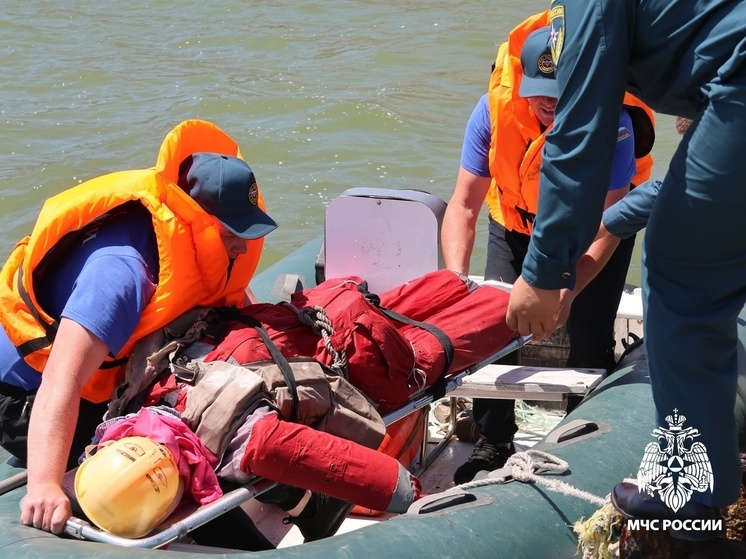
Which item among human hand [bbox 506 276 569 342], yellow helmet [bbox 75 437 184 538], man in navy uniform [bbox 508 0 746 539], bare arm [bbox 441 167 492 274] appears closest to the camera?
man in navy uniform [bbox 508 0 746 539]

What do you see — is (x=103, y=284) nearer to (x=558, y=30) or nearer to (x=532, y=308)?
(x=532, y=308)

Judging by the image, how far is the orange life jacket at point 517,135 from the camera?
315 centimetres

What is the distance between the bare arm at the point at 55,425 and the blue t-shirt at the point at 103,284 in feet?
0.17

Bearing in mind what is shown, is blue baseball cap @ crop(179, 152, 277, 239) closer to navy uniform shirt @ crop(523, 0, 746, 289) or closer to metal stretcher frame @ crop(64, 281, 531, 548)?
metal stretcher frame @ crop(64, 281, 531, 548)

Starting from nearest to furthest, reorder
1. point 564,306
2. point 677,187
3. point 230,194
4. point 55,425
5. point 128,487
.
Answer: point 677,187 < point 128,487 < point 55,425 < point 564,306 < point 230,194

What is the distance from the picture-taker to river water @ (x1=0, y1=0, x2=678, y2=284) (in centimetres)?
755

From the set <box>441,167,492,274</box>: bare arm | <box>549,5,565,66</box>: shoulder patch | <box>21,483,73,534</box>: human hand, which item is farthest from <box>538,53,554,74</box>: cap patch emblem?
<box>21,483,73,534</box>: human hand

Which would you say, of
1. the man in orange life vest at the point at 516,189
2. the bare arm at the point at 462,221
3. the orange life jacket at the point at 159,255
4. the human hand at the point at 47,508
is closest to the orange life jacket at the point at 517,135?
the man in orange life vest at the point at 516,189

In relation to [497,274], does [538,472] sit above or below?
below

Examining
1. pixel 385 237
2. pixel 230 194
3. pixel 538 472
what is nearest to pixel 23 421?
pixel 230 194

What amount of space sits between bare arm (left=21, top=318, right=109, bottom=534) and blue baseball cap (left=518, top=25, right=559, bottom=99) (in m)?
1.36
